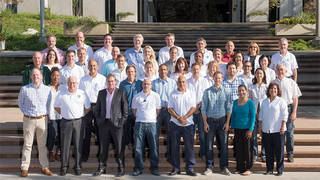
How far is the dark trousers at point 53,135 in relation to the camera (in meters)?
9.06

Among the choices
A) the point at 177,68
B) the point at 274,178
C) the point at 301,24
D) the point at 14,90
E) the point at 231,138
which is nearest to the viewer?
the point at 274,178

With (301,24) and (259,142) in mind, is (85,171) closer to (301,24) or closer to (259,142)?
(259,142)

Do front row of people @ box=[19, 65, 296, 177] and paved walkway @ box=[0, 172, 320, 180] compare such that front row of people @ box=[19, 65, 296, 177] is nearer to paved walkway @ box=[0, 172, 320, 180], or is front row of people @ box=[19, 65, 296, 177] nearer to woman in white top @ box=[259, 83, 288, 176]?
woman in white top @ box=[259, 83, 288, 176]

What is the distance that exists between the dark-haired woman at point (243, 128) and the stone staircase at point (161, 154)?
1.26 ft

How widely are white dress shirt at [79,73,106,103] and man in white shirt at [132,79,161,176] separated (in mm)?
804

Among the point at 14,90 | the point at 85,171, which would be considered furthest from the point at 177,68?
the point at 14,90

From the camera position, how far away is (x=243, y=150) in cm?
884

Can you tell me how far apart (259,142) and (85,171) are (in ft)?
12.9

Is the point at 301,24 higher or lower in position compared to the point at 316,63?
higher

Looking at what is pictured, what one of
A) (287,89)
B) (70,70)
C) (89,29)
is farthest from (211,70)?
(89,29)

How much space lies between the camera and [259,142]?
10164 millimetres

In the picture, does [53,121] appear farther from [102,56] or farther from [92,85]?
[102,56]

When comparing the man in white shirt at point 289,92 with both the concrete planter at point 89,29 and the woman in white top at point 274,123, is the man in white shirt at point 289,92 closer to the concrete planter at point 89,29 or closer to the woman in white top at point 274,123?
the woman in white top at point 274,123

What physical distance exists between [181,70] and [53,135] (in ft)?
9.54
